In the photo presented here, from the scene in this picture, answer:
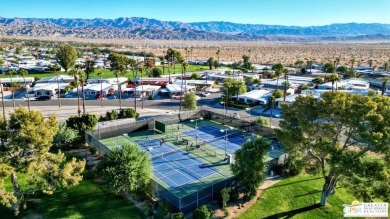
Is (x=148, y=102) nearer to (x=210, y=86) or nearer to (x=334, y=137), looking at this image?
(x=210, y=86)

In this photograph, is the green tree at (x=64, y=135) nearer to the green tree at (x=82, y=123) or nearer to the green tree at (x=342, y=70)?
the green tree at (x=82, y=123)

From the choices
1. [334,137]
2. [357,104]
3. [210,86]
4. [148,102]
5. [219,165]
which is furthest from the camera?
[210,86]

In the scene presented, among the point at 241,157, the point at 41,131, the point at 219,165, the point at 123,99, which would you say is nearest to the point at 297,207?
the point at 241,157

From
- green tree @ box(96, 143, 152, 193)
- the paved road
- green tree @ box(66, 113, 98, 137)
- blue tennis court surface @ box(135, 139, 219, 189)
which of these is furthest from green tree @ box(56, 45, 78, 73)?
green tree @ box(96, 143, 152, 193)

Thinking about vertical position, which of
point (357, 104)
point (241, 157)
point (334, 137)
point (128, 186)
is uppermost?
point (357, 104)

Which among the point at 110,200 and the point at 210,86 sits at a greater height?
the point at 210,86

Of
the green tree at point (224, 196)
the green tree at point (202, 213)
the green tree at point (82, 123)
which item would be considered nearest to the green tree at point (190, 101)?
the green tree at point (82, 123)
